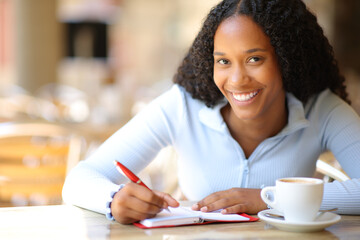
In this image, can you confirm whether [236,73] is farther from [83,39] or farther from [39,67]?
[83,39]

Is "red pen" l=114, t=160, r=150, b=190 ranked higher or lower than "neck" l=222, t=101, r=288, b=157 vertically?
lower

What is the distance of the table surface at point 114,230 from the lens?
41.4 inches

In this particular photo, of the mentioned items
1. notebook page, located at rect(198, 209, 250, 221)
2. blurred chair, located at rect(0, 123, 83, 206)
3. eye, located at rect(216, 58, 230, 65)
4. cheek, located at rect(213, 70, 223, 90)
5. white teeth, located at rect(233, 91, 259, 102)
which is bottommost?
blurred chair, located at rect(0, 123, 83, 206)

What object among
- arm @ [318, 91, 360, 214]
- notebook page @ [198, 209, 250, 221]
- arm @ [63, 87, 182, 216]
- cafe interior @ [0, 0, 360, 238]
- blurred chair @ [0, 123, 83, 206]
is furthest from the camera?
cafe interior @ [0, 0, 360, 238]

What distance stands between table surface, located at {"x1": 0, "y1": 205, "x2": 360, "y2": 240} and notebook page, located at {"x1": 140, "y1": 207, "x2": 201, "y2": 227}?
0.02 metres

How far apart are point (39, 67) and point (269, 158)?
5.84 meters

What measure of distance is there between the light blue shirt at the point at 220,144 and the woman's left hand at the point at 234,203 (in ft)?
A: 0.81

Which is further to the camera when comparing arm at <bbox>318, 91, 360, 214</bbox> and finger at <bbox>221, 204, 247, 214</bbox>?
arm at <bbox>318, 91, 360, 214</bbox>

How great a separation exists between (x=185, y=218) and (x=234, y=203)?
169 mm

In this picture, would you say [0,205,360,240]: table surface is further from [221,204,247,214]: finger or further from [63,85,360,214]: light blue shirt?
[63,85,360,214]: light blue shirt

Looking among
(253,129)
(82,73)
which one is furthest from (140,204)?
(82,73)

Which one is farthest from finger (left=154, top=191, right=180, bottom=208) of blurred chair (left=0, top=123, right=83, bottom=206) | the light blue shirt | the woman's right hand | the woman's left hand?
blurred chair (left=0, top=123, right=83, bottom=206)

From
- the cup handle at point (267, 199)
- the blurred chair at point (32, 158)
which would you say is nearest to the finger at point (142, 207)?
the cup handle at point (267, 199)

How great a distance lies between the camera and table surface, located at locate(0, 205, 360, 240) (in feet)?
3.45
